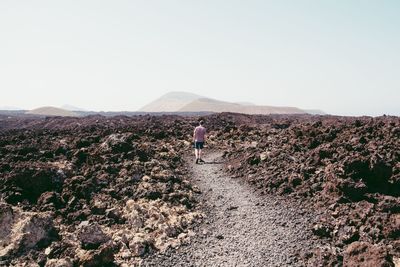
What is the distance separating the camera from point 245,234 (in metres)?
12.8

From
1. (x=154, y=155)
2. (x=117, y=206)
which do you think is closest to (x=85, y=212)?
(x=117, y=206)

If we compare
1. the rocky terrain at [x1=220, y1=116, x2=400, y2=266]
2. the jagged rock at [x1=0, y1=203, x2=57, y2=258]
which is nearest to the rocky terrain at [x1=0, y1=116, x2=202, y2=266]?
the jagged rock at [x1=0, y1=203, x2=57, y2=258]

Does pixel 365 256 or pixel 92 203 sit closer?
pixel 365 256

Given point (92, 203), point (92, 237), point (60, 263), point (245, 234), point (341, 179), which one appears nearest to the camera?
point (60, 263)

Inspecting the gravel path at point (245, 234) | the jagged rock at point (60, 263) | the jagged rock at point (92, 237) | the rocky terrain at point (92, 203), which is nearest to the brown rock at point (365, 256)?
the gravel path at point (245, 234)

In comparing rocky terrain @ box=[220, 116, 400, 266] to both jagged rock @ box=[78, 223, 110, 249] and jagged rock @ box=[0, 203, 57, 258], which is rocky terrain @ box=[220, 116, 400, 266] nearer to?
jagged rock @ box=[78, 223, 110, 249]

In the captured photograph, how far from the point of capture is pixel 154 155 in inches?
867

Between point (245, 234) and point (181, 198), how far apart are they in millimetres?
3859

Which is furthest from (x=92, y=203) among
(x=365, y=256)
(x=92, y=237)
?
(x=365, y=256)

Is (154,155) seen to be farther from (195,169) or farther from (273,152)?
(273,152)

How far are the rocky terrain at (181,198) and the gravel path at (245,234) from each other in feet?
0.25

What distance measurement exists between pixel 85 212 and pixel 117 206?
1274mm

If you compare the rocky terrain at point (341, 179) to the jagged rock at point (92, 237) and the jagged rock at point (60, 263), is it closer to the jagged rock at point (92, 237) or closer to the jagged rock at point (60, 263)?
the jagged rock at point (92, 237)

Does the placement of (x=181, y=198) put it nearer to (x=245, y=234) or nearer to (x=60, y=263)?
(x=245, y=234)
